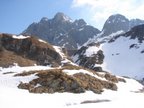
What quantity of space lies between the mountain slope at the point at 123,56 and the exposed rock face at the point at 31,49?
35.0 m

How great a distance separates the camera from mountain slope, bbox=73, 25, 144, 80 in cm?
15212

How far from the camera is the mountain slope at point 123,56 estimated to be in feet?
499

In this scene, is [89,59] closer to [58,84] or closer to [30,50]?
[30,50]

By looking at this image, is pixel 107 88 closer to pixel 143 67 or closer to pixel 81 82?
pixel 81 82

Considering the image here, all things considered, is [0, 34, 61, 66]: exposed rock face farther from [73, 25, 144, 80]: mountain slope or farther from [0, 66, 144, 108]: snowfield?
[0, 66, 144, 108]: snowfield

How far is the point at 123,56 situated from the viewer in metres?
174

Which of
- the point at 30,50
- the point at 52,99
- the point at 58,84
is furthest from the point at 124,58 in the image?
the point at 52,99

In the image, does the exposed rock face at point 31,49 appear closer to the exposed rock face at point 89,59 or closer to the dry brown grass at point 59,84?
the exposed rock face at point 89,59

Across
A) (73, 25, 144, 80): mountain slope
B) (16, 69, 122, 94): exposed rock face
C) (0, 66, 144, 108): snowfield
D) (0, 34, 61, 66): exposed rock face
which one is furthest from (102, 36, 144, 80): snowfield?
(0, 66, 144, 108): snowfield

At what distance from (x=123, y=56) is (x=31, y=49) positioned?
67841mm

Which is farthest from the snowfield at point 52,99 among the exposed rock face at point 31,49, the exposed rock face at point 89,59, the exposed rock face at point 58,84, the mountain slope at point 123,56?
the exposed rock face at point 89,59

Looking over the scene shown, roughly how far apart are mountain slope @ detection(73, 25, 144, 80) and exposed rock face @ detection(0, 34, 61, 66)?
3503 cm

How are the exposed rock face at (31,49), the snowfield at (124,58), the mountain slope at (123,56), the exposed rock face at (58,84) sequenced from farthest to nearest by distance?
the mountain slope at (123,56), the snowfield at (124,58), the exposed rock face at (31,49), the exposed rock face at (58,84)

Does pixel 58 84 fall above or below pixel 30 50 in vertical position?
below
